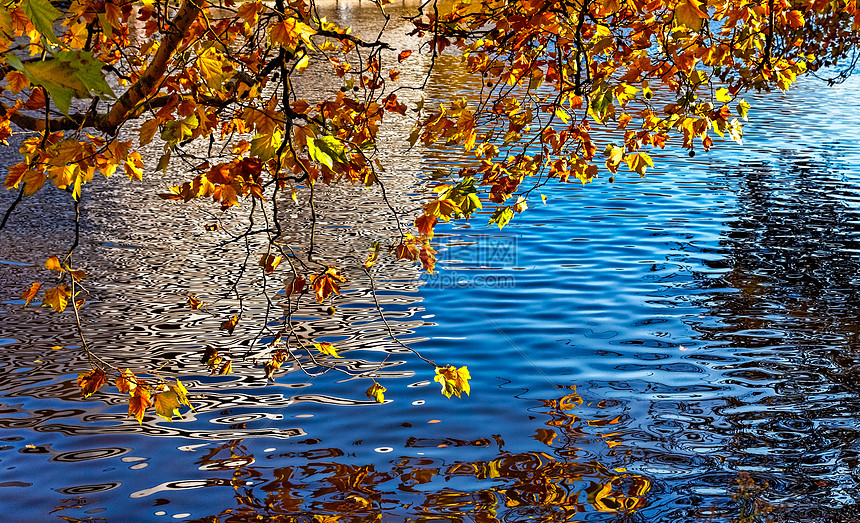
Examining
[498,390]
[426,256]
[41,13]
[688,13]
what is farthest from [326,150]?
[498,390]

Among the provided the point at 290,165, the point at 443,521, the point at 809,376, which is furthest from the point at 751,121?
the point at 290,165

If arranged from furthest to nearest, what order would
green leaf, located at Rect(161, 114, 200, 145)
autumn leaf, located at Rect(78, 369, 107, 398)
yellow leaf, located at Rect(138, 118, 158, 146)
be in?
1. autumn leaf, located at Rect(78, 369, 107, 398)
2. green leaf, located at Rect(161, 114, 200, 145)
3. yellow leaf, located at Rect(138, 118, 158, 146)

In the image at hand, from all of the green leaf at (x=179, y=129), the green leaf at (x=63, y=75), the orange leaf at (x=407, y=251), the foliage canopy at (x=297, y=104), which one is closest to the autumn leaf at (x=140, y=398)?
the foliage canopy at (x=297, y=104)

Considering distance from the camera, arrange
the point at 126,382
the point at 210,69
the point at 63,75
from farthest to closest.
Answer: the point at 126,382
the point at 210,69
the point at 63,75

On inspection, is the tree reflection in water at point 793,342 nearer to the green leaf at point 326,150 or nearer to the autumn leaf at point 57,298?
the green leaf at point 326,150

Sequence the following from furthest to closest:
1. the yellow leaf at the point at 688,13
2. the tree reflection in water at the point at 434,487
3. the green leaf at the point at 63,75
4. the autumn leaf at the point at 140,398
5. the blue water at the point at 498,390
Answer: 1. the blue water at the point at 498,390
2. the tree reflection in water at the point at 434,487
3. the autumn leaf at the point at 140,398
4. the yellow leaf at the point at 688,13
5. the green leaf at the point at 63,75

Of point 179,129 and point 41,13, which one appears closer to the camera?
point 41,13

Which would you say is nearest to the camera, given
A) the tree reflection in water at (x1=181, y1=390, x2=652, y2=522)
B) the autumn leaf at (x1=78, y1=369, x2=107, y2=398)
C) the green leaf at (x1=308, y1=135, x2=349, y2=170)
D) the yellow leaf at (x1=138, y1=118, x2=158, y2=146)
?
the green leaf at (x1=308, y1=135, x2=349, y2=170)

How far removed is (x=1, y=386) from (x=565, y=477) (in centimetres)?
604

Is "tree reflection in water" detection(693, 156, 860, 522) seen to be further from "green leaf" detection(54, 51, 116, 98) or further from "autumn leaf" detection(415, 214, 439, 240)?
"green leaf" detection(54, 51, 116, 98)

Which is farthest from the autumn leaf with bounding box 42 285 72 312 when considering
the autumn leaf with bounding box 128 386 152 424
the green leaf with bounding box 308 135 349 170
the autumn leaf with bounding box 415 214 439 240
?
the autumn leaf with bounding box 415 214 439 240

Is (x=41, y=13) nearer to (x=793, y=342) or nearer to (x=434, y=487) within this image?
(x=434, y=487)

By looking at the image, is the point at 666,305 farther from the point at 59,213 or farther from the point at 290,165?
the point at 59,213

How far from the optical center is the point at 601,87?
4.33 metres
